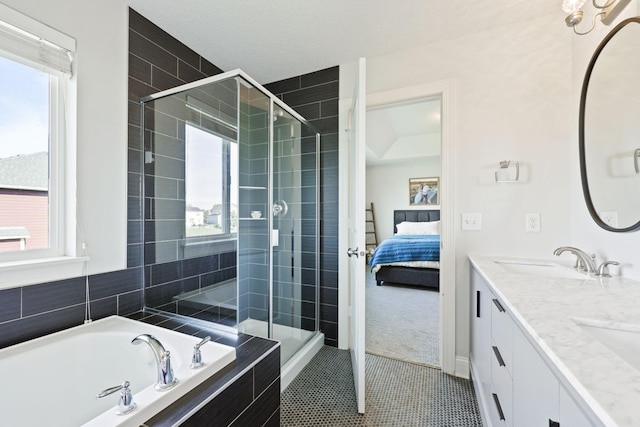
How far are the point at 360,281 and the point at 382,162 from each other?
4787 mm

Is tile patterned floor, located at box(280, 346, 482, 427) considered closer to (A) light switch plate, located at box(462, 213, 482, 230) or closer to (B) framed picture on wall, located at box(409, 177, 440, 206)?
(A) light switch plate, located at box(462, 213, 482, 230)

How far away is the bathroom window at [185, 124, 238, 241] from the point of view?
1955mm

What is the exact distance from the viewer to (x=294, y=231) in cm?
236

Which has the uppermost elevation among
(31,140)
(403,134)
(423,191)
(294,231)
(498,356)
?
(403,134)

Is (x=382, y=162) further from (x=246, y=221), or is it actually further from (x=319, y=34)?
(x=246, y=221)

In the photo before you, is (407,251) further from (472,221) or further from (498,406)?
(498,406)

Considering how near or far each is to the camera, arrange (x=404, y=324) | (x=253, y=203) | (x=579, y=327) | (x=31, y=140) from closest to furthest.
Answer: (x=579, y=327) < (x=31, y=140) < (x=253, y=203) < (x=404, y=324)

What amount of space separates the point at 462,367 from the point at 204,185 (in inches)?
92.2

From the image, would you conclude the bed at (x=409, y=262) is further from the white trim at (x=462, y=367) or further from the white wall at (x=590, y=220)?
the white wall at (x=590, y=220)

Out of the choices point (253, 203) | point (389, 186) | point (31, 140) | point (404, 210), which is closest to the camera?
point (31, 140)

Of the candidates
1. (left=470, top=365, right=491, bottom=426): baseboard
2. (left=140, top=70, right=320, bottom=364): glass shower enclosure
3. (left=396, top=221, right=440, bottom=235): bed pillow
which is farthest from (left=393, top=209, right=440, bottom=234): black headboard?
(left=470, top=365, right=491, bottom=426): baseboard

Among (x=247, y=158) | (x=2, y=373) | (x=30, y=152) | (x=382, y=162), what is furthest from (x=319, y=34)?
(x=382, y=162)

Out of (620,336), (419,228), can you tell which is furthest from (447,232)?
(419,228)

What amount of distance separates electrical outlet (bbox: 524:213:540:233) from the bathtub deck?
1.75 metres
